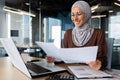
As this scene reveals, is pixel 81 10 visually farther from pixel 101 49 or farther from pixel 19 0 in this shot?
pixel 19 0

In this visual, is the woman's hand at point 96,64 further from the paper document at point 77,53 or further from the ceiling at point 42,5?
the ceiling at point 42,5

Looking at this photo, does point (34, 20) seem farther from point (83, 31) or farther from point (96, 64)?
point (96, 64)

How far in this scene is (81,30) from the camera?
1.71 meters

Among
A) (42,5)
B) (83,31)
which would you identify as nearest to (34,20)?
(42,5)

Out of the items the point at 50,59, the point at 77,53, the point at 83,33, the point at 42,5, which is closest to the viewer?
the point at 77,53

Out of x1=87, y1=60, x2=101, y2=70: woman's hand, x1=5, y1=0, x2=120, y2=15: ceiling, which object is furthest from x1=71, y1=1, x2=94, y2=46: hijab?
x1=5, y1=0, x2=120, y2=15: ceiling

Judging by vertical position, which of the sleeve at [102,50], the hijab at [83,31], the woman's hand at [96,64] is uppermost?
the hijab at [83,31]

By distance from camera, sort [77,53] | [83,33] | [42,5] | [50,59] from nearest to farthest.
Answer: [77,53]
[50,59]
[83,33]
[42,5]

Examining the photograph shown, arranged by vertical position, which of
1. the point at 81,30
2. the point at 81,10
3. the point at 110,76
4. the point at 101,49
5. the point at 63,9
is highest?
the point at 63,9

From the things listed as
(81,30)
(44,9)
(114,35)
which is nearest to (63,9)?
(44,9)

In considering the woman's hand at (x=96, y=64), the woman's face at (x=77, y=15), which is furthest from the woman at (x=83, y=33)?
the woman's hand at (x=96, y=64)

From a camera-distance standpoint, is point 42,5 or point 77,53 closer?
point 77,53

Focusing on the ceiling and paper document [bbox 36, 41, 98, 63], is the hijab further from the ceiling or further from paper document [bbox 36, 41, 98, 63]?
the ceiling

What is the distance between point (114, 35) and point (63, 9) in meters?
1.48
